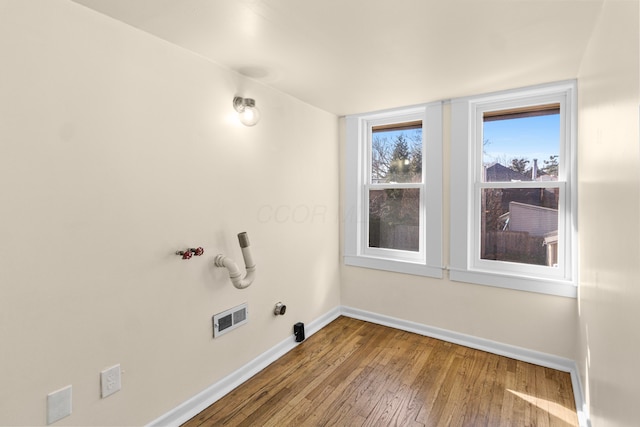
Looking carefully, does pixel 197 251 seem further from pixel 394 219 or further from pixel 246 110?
pixel 394 219

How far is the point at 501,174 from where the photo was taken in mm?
2689

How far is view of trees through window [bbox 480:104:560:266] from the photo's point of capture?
2494 millimetres

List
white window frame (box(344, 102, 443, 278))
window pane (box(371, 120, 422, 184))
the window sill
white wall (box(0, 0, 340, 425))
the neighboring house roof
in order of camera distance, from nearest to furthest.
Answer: white wall (box(0, 0, 340, 425))
the window sill
the neighboring house roof
white window frame (box(344, 102, 443, 278))
window pane (box(371, 120, 422, 184))

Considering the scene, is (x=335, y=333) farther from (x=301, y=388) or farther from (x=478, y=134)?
(x=478, y=134)

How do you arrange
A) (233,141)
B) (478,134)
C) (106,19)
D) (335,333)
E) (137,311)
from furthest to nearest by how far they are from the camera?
1. (335,333)
2. (478,134)
3. (233,141)
4. (137,311)
5. (106,19)

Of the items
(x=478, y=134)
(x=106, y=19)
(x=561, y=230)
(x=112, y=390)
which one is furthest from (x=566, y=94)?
(x=112, y=390)

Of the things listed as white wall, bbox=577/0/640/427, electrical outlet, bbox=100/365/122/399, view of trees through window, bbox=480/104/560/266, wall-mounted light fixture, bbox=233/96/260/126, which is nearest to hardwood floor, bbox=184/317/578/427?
white wall, bbox=577/0/640/427

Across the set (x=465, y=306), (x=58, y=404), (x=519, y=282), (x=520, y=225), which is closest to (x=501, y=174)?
(x=520, y=225)

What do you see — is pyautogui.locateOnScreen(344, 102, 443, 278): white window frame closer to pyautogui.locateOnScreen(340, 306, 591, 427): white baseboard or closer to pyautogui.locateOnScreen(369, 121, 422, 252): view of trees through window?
pyautogui.locateOnScreen(369, 121, 422, 252): view of trees through window

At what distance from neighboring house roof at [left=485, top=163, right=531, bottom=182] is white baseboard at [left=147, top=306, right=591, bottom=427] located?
54.3 inches

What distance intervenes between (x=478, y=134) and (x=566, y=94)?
2.10 feet

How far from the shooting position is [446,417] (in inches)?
75.1

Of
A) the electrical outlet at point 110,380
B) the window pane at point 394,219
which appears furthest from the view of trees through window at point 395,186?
the electrical outlet at point 110,380

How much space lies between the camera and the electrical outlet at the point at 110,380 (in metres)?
1.51
